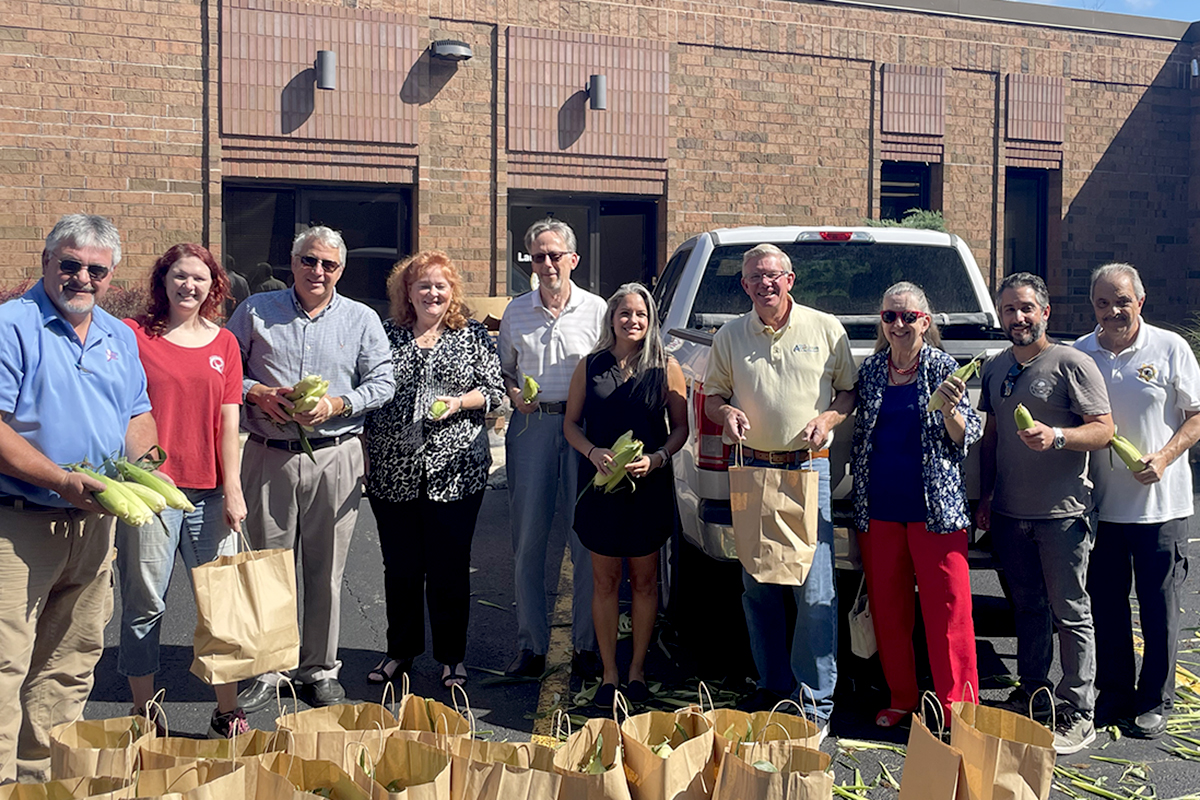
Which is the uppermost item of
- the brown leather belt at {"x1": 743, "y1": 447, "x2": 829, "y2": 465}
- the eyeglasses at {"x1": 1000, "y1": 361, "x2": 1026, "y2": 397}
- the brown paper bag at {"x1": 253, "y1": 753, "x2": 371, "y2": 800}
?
the eyeglasses at {"x1": 1000, "y1": 361, "x2": 1026, "y2": 397}

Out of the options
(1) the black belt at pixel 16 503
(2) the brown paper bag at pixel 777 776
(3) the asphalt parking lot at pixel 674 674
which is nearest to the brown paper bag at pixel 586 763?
(2) the brown paper bag at pixel 777 776

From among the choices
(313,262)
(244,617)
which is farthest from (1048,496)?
(313,262)

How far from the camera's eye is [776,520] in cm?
438

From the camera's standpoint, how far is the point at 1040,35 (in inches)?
Answer: 679

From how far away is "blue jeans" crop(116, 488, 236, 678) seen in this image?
175 inches

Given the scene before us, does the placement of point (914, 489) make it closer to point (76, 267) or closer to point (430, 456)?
point (430, 456)

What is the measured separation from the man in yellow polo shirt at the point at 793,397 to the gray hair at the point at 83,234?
2.40 m

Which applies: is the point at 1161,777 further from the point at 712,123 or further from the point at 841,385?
the point at 712,123

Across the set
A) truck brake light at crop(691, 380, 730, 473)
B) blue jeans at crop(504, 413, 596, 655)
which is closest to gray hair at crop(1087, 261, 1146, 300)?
truck brake light at crop(691, 380, 730, 473)

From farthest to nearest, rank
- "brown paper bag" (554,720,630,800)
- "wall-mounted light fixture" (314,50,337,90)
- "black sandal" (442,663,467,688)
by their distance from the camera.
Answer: "wall-mounted light fixture" (314,50,337,90), "black sandal" (442,663,467,688), "brown paper bag" (554,720,630,800)

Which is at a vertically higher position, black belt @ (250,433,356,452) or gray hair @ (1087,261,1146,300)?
gray hair @ (1087,261,1146,300)

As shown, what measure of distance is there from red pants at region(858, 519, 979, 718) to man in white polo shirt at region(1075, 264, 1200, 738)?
66 cm

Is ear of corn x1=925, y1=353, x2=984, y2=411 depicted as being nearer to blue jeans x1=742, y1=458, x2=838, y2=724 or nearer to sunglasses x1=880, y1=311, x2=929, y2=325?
sunglasses x1=880, y1=311, x2=929, y2=325

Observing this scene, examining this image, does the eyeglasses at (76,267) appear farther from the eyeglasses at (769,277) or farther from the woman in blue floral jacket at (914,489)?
the woman in blue floral jacket at (914,489)
